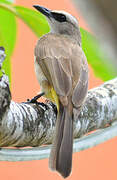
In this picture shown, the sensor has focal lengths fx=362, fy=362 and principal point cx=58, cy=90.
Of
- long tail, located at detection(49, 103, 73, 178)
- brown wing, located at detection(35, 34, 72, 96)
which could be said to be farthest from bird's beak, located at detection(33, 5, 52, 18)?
long tail, located at detection(49, 103, 73, 178)

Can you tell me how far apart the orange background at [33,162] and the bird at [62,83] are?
150 cm

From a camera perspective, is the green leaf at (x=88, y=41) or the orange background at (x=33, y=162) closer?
the green leaf at (x=88, y=41)

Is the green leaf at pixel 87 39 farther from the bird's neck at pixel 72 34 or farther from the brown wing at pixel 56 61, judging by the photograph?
the bird's neck at pixel 72 34

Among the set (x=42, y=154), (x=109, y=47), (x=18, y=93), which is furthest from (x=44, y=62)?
(x=18, y=93)

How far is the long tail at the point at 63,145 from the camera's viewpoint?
1.47m

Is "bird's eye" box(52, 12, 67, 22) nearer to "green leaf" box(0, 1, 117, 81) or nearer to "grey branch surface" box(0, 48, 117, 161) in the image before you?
"grey branch surface" box(0, 48, 117, 161)

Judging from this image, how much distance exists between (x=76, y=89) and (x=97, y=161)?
8.12ft

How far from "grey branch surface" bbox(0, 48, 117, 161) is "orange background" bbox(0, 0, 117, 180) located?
5.98ft

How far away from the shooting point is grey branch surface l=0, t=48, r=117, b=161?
132 centimetres

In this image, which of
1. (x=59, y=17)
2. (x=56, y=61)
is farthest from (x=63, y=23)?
(x=56, y=61)

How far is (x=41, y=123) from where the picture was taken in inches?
63.2

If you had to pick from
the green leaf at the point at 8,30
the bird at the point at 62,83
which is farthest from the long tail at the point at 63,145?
the green leaf at the point at 8,30

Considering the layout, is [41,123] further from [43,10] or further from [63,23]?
[63,23]

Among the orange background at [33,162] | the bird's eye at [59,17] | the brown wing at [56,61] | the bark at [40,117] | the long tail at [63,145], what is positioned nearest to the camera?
the bark at [40,117]
